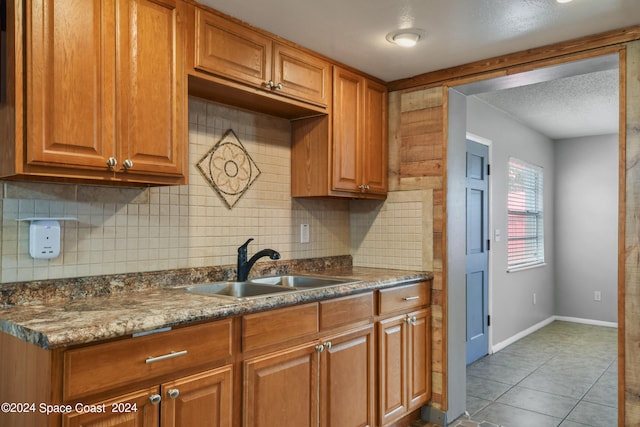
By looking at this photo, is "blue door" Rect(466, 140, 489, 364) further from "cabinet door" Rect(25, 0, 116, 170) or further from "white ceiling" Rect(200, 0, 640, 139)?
"cabinet door" Rect(25, 0, 116, 170)

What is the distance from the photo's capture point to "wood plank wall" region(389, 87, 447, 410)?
9.70 ft

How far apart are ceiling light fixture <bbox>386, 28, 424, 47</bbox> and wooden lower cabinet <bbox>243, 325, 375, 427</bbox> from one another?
60.9 inches

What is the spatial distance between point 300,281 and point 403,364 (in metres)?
0.78

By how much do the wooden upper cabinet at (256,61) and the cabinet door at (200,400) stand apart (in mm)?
1303

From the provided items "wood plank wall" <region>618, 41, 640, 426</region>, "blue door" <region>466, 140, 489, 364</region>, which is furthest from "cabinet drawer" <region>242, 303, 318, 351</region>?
"blue door" <region>466, 140, 489, 364</region>

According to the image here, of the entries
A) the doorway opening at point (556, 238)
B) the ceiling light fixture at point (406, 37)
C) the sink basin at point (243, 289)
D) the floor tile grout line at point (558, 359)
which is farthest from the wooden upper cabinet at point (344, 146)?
the floor tile grout line at point (558, 359)

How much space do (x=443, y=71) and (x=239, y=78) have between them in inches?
55.5

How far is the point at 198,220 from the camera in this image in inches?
95.2

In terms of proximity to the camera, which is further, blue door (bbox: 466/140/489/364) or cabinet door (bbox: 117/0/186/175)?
blue door (bbox: 466/140/489/364)

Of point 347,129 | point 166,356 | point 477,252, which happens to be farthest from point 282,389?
point 477,252

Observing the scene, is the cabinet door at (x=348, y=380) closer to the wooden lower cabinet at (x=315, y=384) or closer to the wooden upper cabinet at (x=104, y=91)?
the wooden lower cabinet at (x=315, y=384)

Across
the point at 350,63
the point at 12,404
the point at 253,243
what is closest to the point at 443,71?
the point at 350,63

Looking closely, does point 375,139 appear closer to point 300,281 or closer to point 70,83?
point 300,281

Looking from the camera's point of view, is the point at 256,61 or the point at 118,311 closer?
the point at 118,311
